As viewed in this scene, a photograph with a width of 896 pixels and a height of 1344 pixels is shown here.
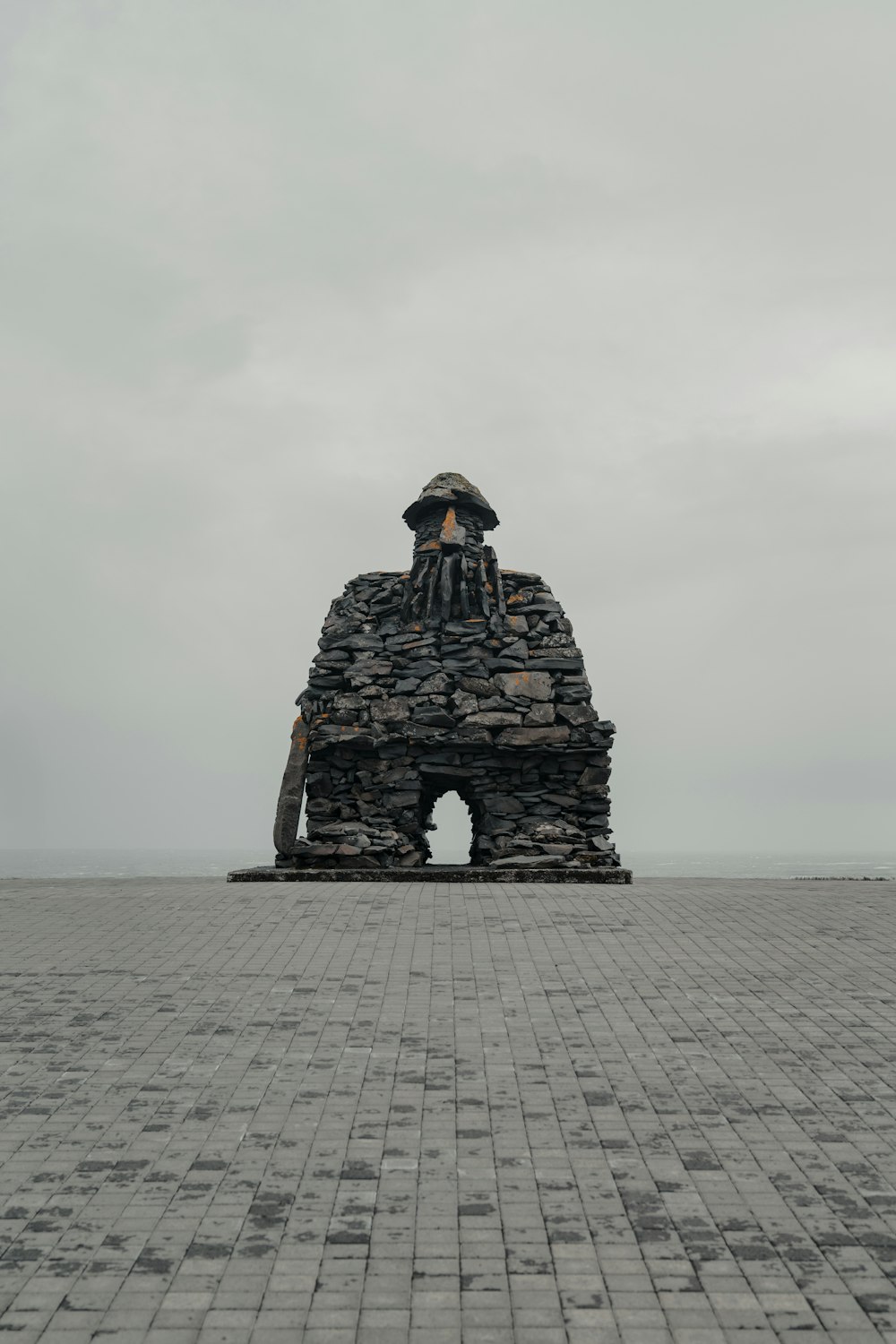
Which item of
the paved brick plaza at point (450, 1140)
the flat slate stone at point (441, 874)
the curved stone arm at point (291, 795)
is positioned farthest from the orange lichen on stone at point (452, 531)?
the paved brick plaza at point (450, 1140)

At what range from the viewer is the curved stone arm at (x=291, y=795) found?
1402 centimetres

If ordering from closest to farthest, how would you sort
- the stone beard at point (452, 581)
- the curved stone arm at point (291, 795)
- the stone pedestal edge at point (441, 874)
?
the stone pedestal edge at point (441, 874)
the curved stone arm at point (291, 795)
the stone beard at point (452, 581)

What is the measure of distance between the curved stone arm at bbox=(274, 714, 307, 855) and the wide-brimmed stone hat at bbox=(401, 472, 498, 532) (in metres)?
3.85

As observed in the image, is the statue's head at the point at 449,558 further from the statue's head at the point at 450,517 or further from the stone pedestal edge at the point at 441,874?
the stone pedestal edge at the point at 441,874

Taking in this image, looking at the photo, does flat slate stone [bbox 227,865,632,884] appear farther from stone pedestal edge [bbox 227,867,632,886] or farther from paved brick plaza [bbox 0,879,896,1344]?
paved brick plaza [bbox 0,879,896,1344]

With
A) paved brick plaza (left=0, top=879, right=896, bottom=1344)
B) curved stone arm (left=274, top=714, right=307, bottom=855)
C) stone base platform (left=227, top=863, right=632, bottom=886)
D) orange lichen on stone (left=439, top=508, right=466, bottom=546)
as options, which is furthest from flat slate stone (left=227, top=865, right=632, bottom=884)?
orange lichen on stone (left=439, top=508, right=466, bottom=546)

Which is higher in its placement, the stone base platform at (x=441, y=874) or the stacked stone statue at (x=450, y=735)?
the stacked stone statue at (x=450, y=735)

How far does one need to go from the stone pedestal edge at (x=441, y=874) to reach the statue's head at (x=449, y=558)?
13.0 ft

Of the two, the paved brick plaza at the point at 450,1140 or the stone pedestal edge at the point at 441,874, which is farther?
the stone pedestal edge at the point at 441,874

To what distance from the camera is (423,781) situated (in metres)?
14.9

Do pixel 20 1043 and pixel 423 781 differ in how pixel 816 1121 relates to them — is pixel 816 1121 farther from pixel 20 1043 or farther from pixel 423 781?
pixel 423 781

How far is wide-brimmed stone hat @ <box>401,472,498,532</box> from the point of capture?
50.9ft

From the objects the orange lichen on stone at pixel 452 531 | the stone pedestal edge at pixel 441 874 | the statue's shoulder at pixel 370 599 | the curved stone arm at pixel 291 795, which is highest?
the orange lichen on stone at pixel 452 531

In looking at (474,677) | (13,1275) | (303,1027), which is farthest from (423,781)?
(13,1275)
